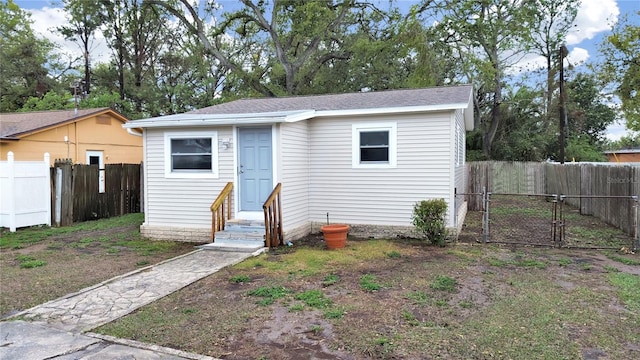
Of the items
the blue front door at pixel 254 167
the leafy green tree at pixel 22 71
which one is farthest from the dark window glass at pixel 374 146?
the leafy green tree at pixel 22 71

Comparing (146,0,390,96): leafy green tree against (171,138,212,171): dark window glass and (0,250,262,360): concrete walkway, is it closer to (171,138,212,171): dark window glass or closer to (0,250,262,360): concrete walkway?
(171,138,212,171): dark window glass

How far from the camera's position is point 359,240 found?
28.8 feet

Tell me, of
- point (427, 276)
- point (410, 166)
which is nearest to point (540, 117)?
point (410, 166)

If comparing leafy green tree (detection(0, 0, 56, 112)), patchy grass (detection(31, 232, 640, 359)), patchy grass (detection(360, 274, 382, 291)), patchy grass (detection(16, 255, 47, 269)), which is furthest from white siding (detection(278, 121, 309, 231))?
leafy green tree (detection(0, 0, 56, 112))

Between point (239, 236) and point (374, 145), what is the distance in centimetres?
346

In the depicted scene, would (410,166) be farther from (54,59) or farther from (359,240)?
(54,59)

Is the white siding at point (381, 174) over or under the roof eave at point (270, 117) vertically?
under

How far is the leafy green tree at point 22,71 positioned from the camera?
25844mm

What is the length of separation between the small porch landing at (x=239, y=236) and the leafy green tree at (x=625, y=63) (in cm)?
2051

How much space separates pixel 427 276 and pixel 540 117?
23.4 meters

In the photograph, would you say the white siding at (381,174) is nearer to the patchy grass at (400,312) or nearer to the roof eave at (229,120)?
the roof eave at (229,120)

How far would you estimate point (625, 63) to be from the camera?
2016cm

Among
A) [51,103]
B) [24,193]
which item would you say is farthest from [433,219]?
[51,103]

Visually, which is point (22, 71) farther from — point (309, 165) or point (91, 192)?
point (309, 165)
